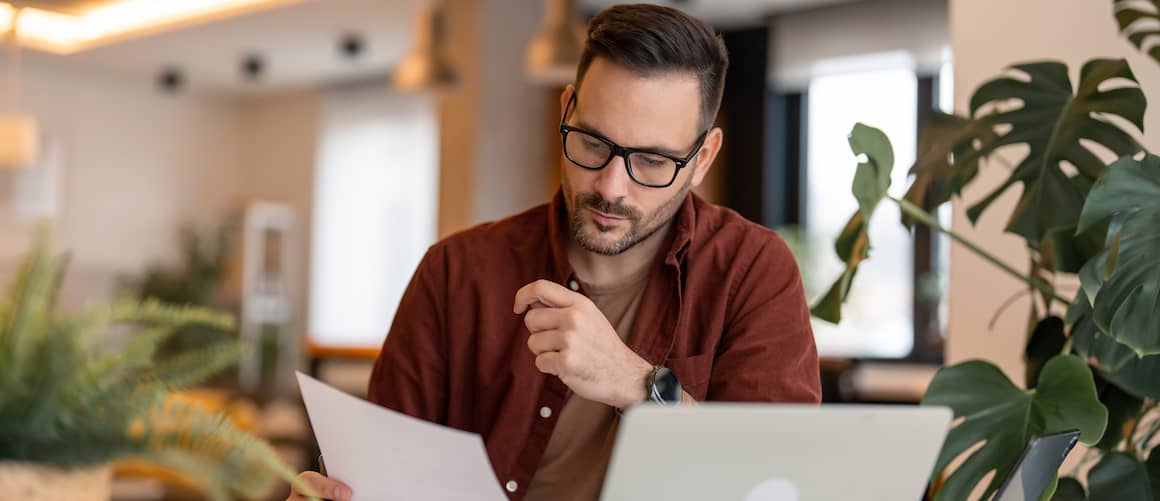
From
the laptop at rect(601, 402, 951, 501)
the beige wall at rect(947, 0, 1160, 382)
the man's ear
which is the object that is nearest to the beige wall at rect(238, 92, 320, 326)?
the beige wall at rect(947, 0, 1160, 382)

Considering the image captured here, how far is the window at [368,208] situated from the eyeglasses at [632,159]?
7.24 m

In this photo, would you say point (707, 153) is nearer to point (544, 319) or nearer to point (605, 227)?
point (605, 227)

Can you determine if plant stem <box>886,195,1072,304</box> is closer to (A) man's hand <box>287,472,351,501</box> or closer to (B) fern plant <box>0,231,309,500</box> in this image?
(A) man's hand <box>287,472,351,501</box>

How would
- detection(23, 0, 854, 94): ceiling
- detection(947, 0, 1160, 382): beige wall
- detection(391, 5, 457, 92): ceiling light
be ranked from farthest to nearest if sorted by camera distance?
detection(23, 0, 854, 94): ceiling → detection(391, 5, 457, 92): ceiling light → detection(947, 0, 1160, 382): beige wall

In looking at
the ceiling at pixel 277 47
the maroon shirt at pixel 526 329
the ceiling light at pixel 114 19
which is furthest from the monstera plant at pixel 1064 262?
the ceiling light at pixel 114 19

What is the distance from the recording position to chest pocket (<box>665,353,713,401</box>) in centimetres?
146

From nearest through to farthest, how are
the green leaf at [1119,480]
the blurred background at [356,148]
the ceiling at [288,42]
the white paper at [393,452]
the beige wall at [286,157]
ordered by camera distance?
the white paper at [393,452], the green leaf at [1119,480], the blurred background at [356,148], the ceiling at [288,42], the beige wall at [286,157]

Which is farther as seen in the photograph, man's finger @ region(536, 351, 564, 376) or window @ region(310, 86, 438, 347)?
window @ region(310, 86, 438, 347)

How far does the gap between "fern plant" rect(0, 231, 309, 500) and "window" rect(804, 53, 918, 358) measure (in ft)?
18.4

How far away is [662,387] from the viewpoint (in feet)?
4.05

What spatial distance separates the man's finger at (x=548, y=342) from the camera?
46.1 inches

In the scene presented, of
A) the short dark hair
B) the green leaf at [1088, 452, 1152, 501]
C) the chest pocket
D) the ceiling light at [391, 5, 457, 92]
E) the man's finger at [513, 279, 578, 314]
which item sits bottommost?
the green leaf at [1088, 452, 1152, 501]

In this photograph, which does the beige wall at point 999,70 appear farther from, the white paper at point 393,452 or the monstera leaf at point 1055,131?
the white paper at point 393,452

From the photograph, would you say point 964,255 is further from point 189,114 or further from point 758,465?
point 189,114
